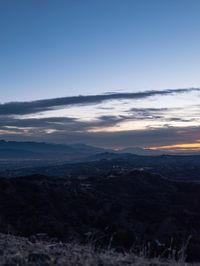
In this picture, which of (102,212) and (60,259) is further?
(102,212)

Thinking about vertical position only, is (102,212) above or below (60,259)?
below

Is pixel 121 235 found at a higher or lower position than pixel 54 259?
lower

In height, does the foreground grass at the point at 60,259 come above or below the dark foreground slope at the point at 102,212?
above

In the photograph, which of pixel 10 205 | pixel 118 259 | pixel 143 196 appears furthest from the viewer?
pixel 143 196

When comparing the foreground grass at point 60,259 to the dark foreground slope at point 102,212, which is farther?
the dark foreground slope at point 102,212

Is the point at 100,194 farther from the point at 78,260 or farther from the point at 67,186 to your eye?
the point at 78,260

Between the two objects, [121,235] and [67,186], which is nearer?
[121,235]

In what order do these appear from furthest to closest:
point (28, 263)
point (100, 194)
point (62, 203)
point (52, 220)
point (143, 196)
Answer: point (143, 196) < point (100, 194) < point (62, 203) < point (52, 220) < point (28, 263)

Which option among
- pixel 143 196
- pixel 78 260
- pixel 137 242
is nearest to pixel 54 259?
pixel 78 260
